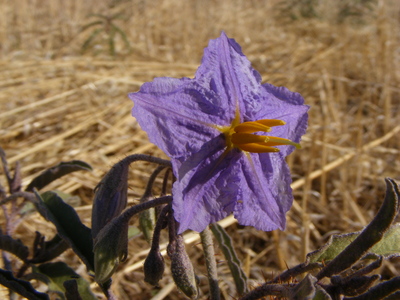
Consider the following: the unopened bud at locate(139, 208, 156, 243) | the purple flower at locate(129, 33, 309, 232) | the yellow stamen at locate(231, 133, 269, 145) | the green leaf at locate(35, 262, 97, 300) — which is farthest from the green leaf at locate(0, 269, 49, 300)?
the yellow stamen at locate(231, 133, 269, 145)

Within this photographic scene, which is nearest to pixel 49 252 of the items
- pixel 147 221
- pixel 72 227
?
pixel 72 227

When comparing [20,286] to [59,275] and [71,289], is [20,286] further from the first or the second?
[59,275]

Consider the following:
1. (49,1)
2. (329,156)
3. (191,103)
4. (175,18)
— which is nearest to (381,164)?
(329,156)

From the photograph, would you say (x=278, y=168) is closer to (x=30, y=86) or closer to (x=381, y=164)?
(x=381, y=164)

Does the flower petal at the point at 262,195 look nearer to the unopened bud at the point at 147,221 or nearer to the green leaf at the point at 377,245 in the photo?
the green leaf at the point at 377,245

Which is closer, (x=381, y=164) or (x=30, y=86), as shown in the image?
(x=381, y=164)
